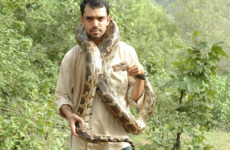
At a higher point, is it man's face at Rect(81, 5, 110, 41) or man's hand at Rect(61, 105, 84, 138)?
man's face at Rect(81, 5, 110, 41)

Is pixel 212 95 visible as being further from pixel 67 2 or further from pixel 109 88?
pixel 67 2

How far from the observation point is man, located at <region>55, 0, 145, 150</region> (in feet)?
7.72

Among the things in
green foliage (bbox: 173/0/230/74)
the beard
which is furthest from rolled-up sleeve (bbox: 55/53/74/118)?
green foliage (bbox: 173/0/230/74)

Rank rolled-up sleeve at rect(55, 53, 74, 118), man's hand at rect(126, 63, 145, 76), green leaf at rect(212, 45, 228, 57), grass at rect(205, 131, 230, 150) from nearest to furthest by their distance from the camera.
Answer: man's hand at rect(126, 63, 145, 76) < rolled-up sleeve at rect(55, 53, 74, 118) < green leaf at rect(212, 45, 228, 57) < grass at rect(205, 131, 230, 150)

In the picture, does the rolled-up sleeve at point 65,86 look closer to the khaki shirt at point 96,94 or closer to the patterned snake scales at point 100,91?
the khaki shirt at point 96,94

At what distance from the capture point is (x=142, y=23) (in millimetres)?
32438

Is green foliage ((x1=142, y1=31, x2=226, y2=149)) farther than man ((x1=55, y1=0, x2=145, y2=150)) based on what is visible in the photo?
Yes

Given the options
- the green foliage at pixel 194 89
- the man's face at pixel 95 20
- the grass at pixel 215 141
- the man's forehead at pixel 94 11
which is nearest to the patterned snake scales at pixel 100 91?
the man's face at pixel 95 20

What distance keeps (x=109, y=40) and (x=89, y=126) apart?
89cm

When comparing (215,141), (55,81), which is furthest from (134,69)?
(215,141)

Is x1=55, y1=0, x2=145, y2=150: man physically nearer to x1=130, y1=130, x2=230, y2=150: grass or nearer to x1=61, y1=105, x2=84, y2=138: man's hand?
x1=61, y1=105, x2=84, y2=138: man's hand

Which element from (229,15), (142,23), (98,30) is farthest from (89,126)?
(229,15)

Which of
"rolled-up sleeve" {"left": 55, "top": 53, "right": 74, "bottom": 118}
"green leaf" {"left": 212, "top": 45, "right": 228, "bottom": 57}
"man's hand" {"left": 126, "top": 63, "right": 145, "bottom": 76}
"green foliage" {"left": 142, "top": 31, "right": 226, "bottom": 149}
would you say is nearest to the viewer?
"man's hand" {"left": 126, "top": 63, "right": 145, "bottom": 76}

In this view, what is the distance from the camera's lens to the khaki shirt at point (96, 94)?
2.36m
